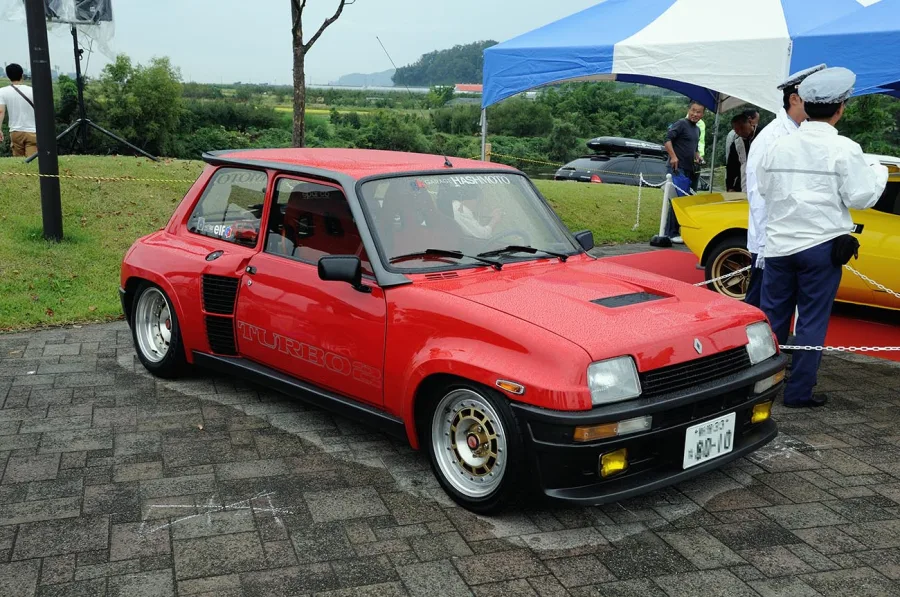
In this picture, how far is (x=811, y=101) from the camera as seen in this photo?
492cm

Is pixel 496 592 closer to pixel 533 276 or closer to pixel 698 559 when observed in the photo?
pixel 698 559

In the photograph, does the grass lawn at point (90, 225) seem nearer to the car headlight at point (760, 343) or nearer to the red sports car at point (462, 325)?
the red sports car at point (462, 325)

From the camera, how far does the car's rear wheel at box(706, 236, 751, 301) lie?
26.2ft

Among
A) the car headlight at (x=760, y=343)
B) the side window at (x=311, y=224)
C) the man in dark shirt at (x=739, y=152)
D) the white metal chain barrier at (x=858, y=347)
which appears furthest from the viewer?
the man in dark shirt at (x=739, y=152)

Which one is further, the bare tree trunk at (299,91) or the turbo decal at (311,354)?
the bare tree trunk at (299,91)

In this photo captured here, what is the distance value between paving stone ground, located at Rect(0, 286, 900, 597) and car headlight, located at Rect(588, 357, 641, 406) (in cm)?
55

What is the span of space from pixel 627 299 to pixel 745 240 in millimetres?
4397

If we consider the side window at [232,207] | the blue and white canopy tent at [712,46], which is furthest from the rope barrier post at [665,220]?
the side window at [232,207]

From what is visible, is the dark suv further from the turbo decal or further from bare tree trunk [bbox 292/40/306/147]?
the turbo decal

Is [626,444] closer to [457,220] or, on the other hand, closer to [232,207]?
[457,220]

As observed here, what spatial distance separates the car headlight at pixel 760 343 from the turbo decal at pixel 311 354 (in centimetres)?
178

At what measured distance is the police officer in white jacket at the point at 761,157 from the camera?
214 inches

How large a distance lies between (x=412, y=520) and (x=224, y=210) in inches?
101

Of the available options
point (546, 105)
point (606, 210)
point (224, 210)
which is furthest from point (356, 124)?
point (224, 210)
